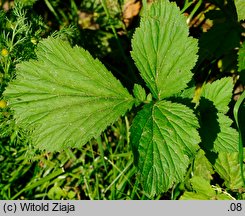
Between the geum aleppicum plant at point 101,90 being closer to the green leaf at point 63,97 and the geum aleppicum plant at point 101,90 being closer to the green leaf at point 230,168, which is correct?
the green leaf at point 63,97

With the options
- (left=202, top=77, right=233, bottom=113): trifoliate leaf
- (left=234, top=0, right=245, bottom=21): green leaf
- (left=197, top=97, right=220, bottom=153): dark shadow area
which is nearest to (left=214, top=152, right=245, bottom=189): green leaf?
(left=197, top=97, right=220, bottom=153): dark shadow area

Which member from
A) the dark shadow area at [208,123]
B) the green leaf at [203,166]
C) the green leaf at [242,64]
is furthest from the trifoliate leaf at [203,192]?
the green leaf at [242,64]

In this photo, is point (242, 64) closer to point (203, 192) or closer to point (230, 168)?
point (230, 168)

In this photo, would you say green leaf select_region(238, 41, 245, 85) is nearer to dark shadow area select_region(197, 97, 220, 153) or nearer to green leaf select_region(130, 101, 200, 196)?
dark shadow area select_region(197, 97, 220, 153)
